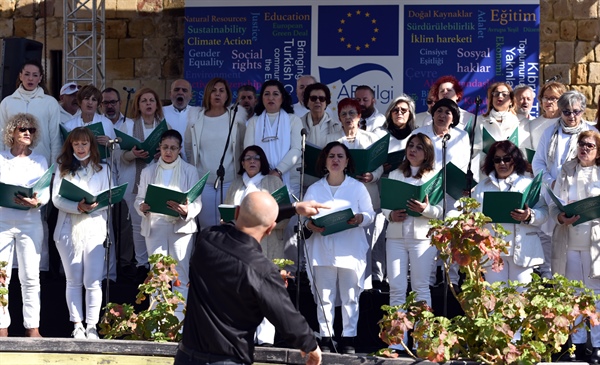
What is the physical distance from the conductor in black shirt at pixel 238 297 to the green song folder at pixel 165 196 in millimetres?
2767

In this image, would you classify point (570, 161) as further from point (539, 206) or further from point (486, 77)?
point (486, 77)

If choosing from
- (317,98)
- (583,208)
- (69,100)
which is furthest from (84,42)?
(583,208)

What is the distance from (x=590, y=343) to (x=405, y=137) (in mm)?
2103

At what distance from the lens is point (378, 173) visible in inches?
303

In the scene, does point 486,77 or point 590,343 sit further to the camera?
point 486,77

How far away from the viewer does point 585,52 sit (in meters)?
11.6

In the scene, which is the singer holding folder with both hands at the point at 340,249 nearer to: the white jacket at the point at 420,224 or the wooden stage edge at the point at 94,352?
the white jacket at the point at 420,224

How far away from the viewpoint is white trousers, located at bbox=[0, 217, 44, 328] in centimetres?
730

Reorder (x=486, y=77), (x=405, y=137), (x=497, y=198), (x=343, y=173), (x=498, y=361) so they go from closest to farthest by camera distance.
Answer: (x=498, y=361) → (x=497, y=198) → (x=343, y=173) → (x=405, y=137) → (x=486, y=77)

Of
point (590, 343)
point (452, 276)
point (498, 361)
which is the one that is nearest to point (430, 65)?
point (452, 276)

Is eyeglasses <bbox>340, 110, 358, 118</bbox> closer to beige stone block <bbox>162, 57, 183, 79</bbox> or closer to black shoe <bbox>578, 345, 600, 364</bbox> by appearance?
black shoe <bbox>578, 345, 600, 364</bbox>

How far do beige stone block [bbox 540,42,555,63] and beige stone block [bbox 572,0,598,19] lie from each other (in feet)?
1.36

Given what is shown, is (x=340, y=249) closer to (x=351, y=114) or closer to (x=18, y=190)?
(x=351, y=114)

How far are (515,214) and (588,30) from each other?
539cm
